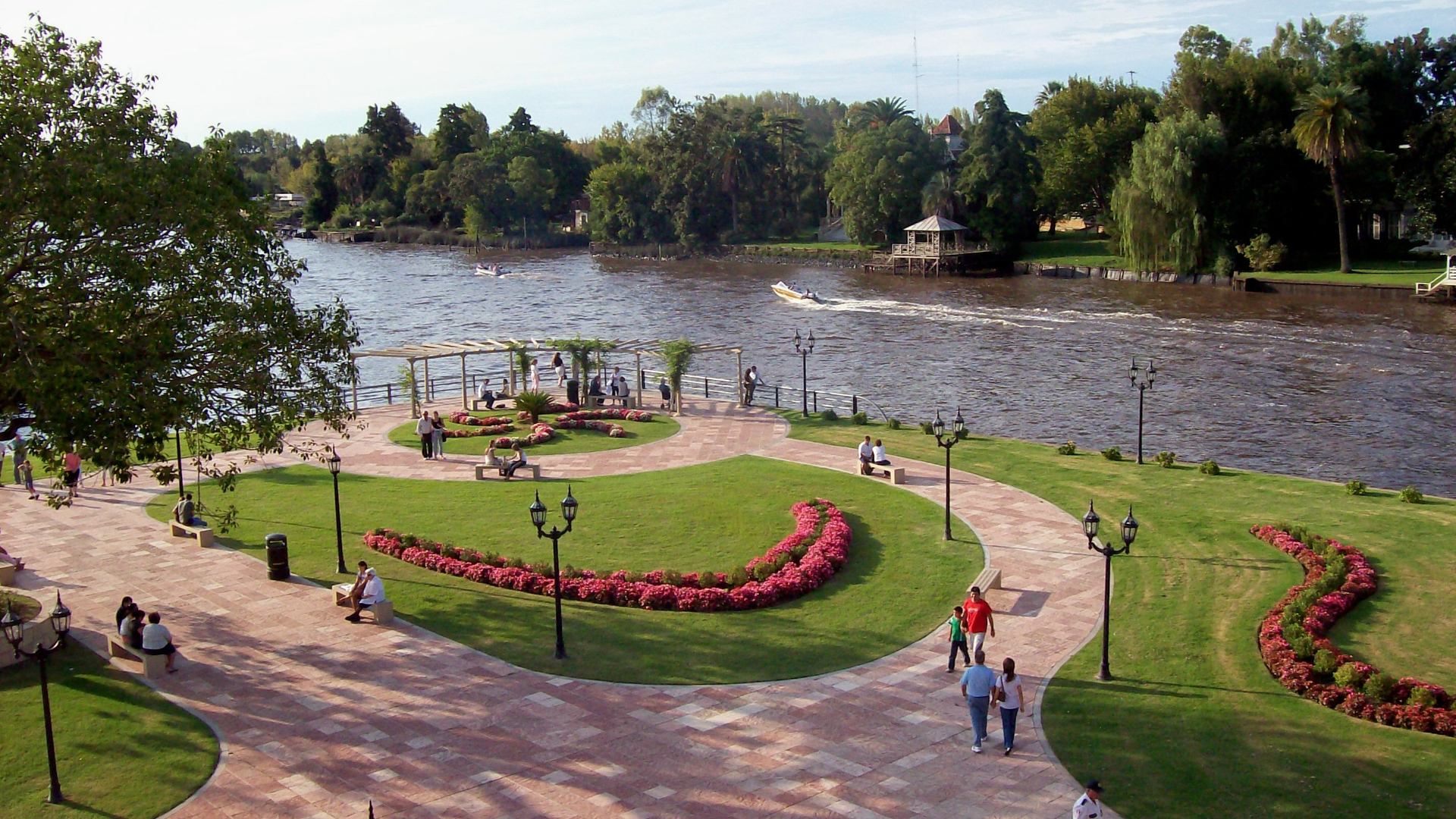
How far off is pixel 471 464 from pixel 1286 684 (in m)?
23.6

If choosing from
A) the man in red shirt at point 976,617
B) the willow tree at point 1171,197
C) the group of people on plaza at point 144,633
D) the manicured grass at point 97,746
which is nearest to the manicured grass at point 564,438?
the group of people on plaza at point 144,633

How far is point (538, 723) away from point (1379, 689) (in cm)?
1261

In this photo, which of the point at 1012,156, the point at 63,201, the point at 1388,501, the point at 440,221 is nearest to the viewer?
the point at 63,201

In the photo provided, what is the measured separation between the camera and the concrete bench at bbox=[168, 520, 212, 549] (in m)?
26.6

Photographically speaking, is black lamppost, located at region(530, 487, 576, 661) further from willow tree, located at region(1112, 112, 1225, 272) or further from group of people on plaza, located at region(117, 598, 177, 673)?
willow tree, located at region(1112, 112, 1225, 272)

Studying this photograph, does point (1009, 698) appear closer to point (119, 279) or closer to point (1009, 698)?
point (1009, 698)

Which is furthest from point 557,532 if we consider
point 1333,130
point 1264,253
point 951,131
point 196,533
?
point 951,131

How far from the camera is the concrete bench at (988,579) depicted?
904 inches

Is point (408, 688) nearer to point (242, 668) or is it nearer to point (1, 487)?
point (242, 668)

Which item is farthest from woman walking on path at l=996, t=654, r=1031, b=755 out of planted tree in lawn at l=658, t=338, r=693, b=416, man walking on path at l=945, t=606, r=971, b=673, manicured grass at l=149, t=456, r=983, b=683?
planted tree in lawn at l=658, t=338, r=693, b=416

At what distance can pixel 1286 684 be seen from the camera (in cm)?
1847

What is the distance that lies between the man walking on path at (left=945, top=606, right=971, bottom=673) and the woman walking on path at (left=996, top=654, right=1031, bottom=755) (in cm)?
262

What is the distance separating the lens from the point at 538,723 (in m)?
17.5

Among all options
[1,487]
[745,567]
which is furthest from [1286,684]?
[1,487]
